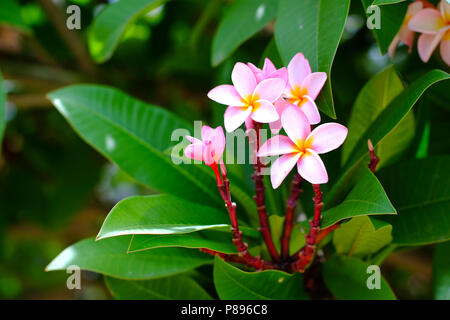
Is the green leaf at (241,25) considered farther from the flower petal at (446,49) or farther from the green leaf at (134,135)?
the flower petal at (446,49)

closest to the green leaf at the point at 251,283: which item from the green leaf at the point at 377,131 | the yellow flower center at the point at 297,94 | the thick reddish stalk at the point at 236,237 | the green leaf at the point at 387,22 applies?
the thick reddish stalk at the point at 236,237

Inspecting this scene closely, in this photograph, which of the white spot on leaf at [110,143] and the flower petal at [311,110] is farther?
the white spot on leaf at [110,143]

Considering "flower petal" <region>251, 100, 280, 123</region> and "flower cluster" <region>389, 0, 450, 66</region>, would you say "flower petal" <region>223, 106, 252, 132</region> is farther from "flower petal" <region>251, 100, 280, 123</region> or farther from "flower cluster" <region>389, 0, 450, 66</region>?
"flower cluster" <region>389, 0, 450, 66</region>

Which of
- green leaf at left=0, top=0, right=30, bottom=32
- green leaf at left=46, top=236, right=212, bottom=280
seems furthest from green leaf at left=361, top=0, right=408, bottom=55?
green leaf at left=0, top=0, right=30, bottom=32

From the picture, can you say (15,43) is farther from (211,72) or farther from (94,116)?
(94,116)

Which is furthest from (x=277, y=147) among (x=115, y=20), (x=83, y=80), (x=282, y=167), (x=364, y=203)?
(x=83, y=80)
